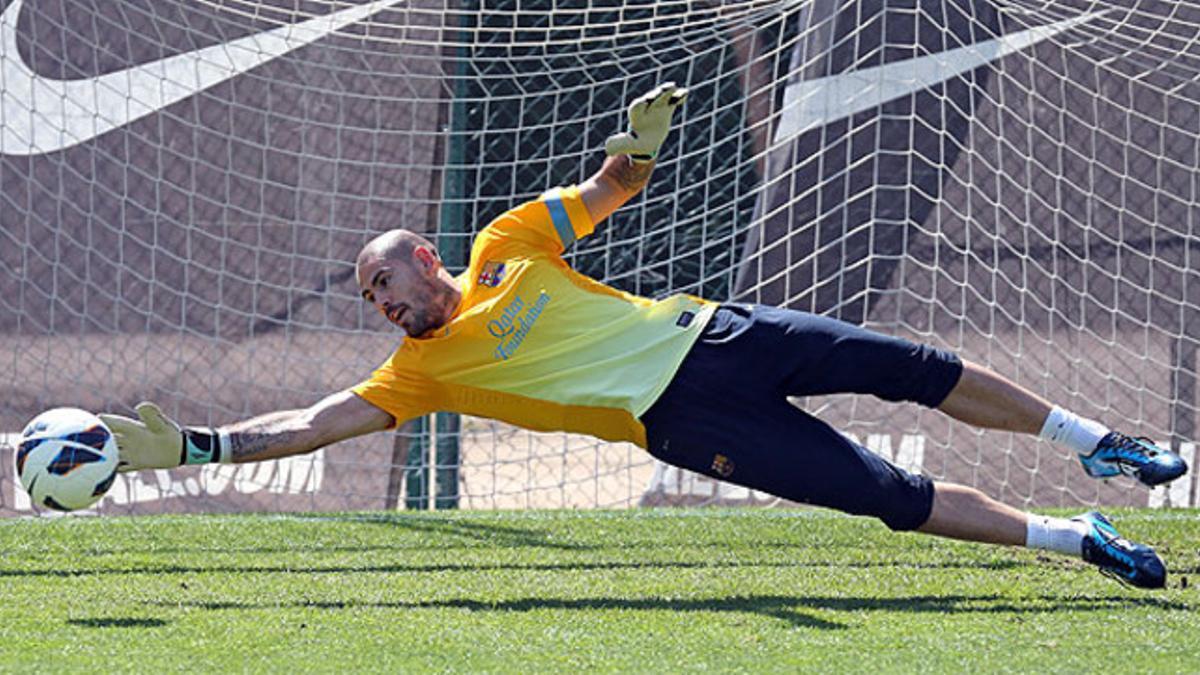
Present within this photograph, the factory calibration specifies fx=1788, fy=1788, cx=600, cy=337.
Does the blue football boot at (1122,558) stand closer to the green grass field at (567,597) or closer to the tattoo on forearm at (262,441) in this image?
the green grass field at (567,597)

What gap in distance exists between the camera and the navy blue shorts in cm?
538

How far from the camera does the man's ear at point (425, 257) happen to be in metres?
5.45

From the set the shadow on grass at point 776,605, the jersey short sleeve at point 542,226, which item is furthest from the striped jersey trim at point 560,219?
the shadow on grass at point 776,605

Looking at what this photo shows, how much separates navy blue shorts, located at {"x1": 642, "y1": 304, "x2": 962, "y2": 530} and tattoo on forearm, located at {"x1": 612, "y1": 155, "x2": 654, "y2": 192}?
69 centimetres

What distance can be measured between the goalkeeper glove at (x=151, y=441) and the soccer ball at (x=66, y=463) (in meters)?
0.12

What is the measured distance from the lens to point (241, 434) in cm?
547

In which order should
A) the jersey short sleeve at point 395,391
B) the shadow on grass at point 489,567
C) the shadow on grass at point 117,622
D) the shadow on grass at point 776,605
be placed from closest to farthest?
the shadow on grass at point 117,622 < the shadow on grass at point 776,605 < the jersey short sleeve at point 395,391 < the shadow on grass at point 489,567

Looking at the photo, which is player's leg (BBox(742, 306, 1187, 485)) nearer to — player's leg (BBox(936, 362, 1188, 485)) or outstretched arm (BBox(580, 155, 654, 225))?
player's leg (BBox(936, 362, 1188, 485))

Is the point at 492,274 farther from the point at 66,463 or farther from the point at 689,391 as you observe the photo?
the point at 66,463

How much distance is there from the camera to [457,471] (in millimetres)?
9438

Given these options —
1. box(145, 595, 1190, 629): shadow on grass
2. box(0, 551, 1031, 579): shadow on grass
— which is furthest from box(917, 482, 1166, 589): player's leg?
box(0, 551, 1031, 579): shadow on grass

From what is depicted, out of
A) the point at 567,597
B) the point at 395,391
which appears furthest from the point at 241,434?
the point at 567,597

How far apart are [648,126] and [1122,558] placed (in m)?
2.02

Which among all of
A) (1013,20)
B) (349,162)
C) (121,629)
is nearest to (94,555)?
(121,629)
